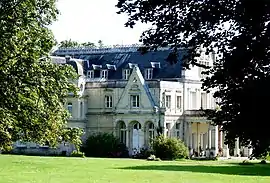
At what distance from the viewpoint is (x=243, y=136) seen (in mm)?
17172

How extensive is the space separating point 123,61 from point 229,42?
64565 mm

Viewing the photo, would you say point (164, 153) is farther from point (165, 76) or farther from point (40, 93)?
point (40, 93)

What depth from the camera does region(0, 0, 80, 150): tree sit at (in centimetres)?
3055

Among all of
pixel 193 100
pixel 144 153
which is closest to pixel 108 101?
pixel 193 100

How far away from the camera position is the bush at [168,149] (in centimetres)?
6203

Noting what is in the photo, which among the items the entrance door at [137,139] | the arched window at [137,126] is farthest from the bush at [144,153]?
the arched window at [137,126]

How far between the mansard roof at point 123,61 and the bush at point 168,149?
14.5 meters

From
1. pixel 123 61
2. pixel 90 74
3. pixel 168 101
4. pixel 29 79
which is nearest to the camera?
pixel 29 79

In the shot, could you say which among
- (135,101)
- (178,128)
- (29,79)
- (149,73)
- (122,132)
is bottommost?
(122,132)

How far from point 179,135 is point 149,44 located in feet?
192

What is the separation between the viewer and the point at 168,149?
204 feet

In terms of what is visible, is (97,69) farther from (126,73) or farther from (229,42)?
(229,42)

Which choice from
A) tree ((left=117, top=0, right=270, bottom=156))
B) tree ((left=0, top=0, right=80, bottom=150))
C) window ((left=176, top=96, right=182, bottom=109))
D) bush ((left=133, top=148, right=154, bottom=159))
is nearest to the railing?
window ((left=176, top=96, right=182, bottom=109))

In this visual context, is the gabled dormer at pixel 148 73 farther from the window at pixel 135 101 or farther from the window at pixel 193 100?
the window at pixel 193 100
